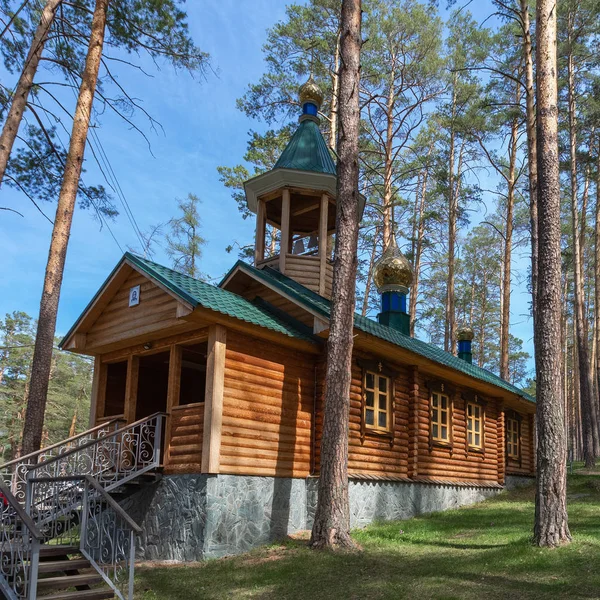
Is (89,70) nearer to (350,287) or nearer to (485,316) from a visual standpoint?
(350,287)

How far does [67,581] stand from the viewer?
701 centimetres

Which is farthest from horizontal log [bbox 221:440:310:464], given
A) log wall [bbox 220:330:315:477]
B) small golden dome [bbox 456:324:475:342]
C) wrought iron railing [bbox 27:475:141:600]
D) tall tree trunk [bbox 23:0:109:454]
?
small golden dome [bbox 456:324:475:342]

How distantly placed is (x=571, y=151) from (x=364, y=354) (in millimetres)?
14465

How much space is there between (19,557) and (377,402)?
7.44m

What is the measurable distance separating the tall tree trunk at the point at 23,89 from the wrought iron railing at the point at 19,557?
657 centimetres

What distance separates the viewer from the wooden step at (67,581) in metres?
6.85

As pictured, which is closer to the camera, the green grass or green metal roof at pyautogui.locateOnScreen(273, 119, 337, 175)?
the green grass

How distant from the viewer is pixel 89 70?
12781 mm

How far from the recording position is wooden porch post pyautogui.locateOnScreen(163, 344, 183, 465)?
10.2 m

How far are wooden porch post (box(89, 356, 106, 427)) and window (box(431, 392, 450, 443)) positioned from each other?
24.0ft

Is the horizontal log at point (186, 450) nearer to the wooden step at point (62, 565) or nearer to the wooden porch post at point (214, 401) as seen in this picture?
the wooden porch post at point (214, 401)

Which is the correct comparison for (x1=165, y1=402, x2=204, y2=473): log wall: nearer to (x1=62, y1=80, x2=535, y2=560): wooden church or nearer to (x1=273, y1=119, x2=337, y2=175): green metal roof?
(x1=62, y1=80, x2=535, y2=560): wooden church

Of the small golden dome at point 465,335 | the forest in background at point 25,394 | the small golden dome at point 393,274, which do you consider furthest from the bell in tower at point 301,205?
the forest in background at point 25,394

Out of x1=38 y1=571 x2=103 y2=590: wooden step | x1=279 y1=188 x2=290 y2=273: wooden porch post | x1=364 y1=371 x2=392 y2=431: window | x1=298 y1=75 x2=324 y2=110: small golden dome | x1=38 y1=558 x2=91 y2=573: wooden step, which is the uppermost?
x1=298 y1=75 x2=324 y2=110: small golden dome
